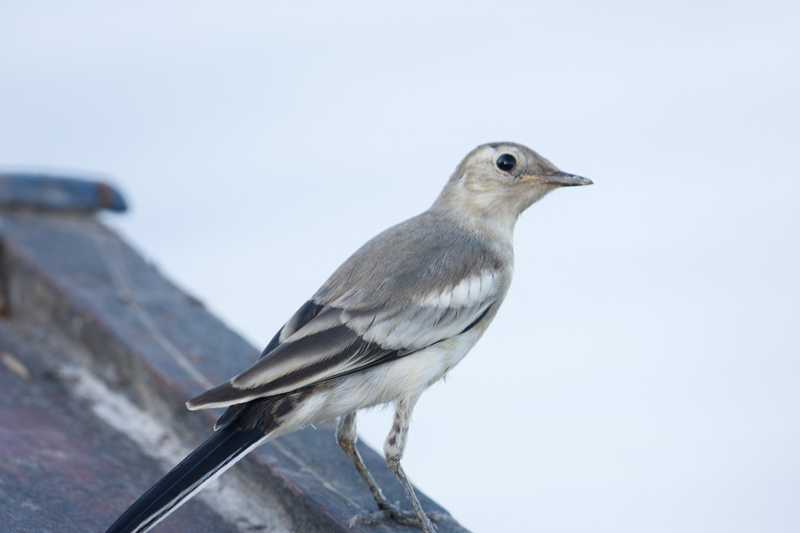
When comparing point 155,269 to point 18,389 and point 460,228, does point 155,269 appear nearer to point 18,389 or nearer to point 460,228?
point 18,389

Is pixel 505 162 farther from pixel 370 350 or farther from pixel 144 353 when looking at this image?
pixel 144 353

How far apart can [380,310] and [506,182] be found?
1.18m

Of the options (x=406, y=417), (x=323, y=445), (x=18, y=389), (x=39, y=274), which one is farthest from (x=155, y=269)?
(x=406, y=417)

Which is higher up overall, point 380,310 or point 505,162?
point 505,162

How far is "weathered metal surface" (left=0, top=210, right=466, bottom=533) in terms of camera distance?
3.18 metres

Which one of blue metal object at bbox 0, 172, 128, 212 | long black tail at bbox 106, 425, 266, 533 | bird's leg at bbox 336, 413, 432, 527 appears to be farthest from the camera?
blue metal object at bbox 0, 172, 128, 212

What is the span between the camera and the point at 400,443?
3.25 meters

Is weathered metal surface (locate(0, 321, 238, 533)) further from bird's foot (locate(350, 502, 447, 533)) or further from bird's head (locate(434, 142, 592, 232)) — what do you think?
bird's head (locate(434, 142, 592, 232))

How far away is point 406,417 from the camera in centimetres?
329

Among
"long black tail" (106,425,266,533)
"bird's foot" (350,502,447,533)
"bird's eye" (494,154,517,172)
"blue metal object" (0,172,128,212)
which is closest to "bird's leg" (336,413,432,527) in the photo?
"bird's foot" (350,502,447,533)

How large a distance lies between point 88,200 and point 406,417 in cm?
351

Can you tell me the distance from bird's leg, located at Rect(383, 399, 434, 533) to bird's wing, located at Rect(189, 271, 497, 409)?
0.73 feet

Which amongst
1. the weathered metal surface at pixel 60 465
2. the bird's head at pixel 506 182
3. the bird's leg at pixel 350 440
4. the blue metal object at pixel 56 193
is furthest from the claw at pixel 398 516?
the blue metal object at pixel 56 193

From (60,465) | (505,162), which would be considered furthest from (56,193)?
(505,162)
